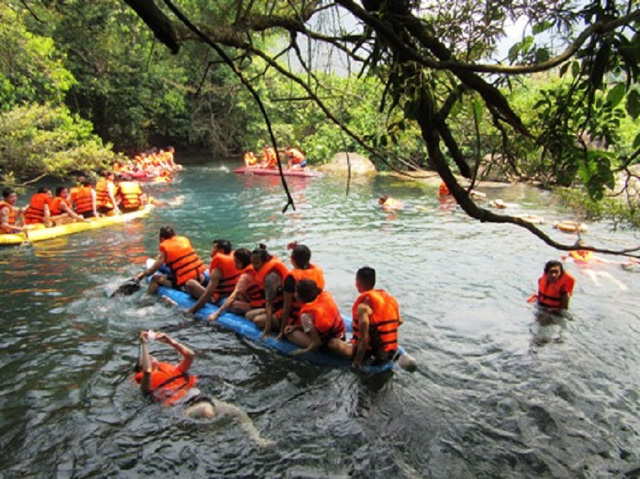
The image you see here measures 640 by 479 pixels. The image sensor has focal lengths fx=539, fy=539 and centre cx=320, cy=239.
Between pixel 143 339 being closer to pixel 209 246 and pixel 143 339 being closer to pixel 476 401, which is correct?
pixel 476 401

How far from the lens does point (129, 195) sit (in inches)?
598

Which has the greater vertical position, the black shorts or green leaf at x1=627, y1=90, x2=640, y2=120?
green leaf at x1=627, y1=90, x2=640, y2=120

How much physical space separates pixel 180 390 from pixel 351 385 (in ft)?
6.05

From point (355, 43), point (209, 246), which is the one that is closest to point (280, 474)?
point (355, 43)

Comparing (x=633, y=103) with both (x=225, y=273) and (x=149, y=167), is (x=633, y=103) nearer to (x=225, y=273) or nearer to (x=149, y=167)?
(x=225, y=273)

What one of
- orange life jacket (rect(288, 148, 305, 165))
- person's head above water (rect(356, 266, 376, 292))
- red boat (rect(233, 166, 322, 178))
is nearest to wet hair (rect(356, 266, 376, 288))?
person's head above water (rect(356, 266, 376, 292))

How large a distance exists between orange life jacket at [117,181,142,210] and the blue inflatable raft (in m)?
7.34

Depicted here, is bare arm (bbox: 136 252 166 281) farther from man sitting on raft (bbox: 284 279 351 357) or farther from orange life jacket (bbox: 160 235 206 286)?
man sitting on raft (bbox: 284 279 351 357)

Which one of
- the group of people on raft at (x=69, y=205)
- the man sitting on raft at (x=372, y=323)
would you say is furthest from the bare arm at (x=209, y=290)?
the group of people on raft at (x=69, y=205)

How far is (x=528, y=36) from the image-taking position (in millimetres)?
3400

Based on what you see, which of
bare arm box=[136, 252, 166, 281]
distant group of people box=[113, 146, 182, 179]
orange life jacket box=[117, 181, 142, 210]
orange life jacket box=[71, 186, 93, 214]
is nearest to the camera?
→ bare arm box=[136, 252, 166, 281]

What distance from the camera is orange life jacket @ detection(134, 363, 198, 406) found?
5516 millimetres

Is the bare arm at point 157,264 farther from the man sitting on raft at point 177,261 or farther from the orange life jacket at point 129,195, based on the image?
the orange life jacket at point 129,195

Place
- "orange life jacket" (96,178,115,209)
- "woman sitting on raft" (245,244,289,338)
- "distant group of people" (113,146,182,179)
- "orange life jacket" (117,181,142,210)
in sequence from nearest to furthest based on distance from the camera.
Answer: "woman sitting on raft" (245,244,289,338)
"orange life jacket" (96,178,115,209)
"orange life jacket" (117,181,142,210)
"distant group of people" (113,146,182,179)
